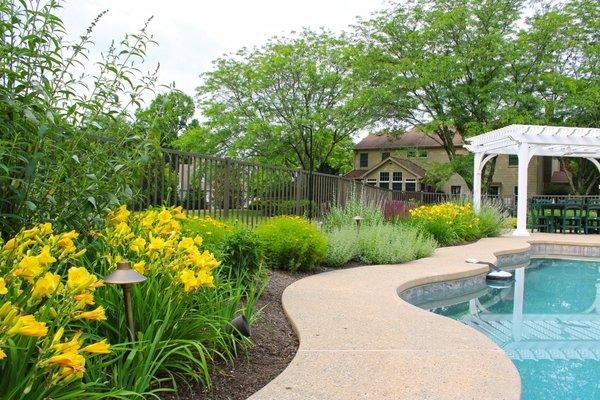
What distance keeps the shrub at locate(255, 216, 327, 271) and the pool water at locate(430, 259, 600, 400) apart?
171cm

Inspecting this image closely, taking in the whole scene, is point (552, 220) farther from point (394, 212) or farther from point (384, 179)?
point (384, 179)

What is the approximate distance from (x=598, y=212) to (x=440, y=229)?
374 inches

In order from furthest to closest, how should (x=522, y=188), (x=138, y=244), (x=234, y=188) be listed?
(x=522, y=188) → (x=234, y=188) → (x=138, y=244)

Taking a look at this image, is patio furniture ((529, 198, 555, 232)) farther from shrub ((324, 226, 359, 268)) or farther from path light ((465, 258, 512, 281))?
shrub ((324, 226, 359, 268))

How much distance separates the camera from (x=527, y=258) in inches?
427

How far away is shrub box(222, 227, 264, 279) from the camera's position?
4473 millimetres

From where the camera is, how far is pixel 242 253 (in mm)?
4555

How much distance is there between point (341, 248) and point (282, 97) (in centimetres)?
1835

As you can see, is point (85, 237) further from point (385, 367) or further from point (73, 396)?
point (385, 367)

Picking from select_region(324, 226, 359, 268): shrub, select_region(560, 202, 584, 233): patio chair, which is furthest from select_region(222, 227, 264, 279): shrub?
select_region(560, 202, 584, 233): patio chair

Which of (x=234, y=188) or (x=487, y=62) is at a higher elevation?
(x=487, y=62)

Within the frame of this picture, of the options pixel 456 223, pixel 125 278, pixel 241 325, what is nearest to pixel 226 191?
pixel 241 325

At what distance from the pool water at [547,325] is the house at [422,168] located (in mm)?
21084

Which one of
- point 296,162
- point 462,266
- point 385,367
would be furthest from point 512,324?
point 296,162
